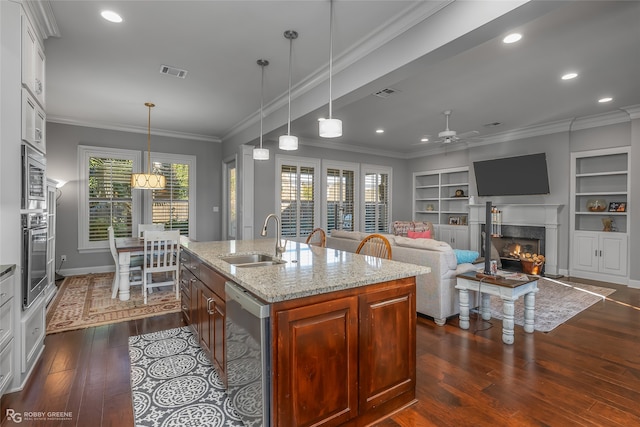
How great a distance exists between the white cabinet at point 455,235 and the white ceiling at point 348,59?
2.93m

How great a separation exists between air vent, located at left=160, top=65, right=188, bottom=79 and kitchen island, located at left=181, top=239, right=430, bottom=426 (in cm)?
257

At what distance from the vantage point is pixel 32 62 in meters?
2.52

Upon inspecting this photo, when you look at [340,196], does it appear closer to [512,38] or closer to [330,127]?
[512,38]

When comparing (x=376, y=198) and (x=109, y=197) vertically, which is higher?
(x=376, y=198)

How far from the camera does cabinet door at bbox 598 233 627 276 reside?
5.26 metres

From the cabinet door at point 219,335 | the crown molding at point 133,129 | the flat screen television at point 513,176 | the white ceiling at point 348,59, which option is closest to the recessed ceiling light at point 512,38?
the white ceiling at point 348,59

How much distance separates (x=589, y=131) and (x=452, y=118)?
8.26 feet

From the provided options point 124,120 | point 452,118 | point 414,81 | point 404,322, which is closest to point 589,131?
point 452,118

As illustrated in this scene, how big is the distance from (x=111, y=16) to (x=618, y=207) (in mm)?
7653

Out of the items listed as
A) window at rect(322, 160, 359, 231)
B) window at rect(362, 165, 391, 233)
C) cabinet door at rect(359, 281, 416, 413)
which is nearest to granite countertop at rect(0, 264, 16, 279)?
cabinet door at rect(359, 281, 416, 413)

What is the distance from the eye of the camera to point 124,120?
227 inches

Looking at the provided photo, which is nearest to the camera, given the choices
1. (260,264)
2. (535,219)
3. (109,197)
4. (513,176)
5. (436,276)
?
(260,264)

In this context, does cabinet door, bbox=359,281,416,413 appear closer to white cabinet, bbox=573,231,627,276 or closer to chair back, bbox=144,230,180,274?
chair back, bbox=144,230,180,274

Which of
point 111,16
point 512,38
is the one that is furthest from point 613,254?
point 111,16
